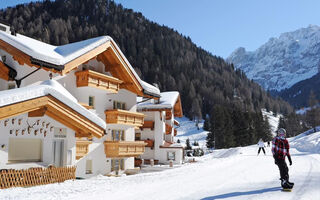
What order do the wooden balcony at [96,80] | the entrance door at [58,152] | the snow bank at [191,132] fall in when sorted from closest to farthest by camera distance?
the entrance door at [58,152] < the wooden balcony at [96,80] < the snow bank at [191,132]

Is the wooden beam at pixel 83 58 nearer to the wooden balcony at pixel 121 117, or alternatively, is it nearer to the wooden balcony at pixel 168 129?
the wooden balcony at pixel 121 117

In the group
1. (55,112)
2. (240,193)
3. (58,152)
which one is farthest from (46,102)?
(240,193)

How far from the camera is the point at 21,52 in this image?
16.2m

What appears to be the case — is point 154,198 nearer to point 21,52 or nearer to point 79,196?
point 79,196

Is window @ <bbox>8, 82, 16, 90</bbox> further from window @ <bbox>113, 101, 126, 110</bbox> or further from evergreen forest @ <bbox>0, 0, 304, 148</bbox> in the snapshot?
evergreen forest @ <bbox>0, 0, 304, 148</bbox>

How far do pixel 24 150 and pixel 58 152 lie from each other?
1642 mm

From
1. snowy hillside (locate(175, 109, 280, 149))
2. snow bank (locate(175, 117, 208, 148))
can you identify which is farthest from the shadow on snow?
snow bank (locate(175, 117, 208, 148))

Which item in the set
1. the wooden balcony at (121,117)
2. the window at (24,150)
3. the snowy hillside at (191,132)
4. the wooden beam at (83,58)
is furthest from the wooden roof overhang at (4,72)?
the snowy hillside at (191,132)

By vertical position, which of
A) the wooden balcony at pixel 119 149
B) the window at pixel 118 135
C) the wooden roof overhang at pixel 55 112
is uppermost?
the wooden roof overhang at pixel 55 112

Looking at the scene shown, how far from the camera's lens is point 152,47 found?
164875 millimetres

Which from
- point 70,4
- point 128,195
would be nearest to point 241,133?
point 128,195

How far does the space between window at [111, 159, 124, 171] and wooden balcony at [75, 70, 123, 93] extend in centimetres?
610

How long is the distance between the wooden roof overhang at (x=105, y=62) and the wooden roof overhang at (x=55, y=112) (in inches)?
160

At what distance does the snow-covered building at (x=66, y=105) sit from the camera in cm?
1277
